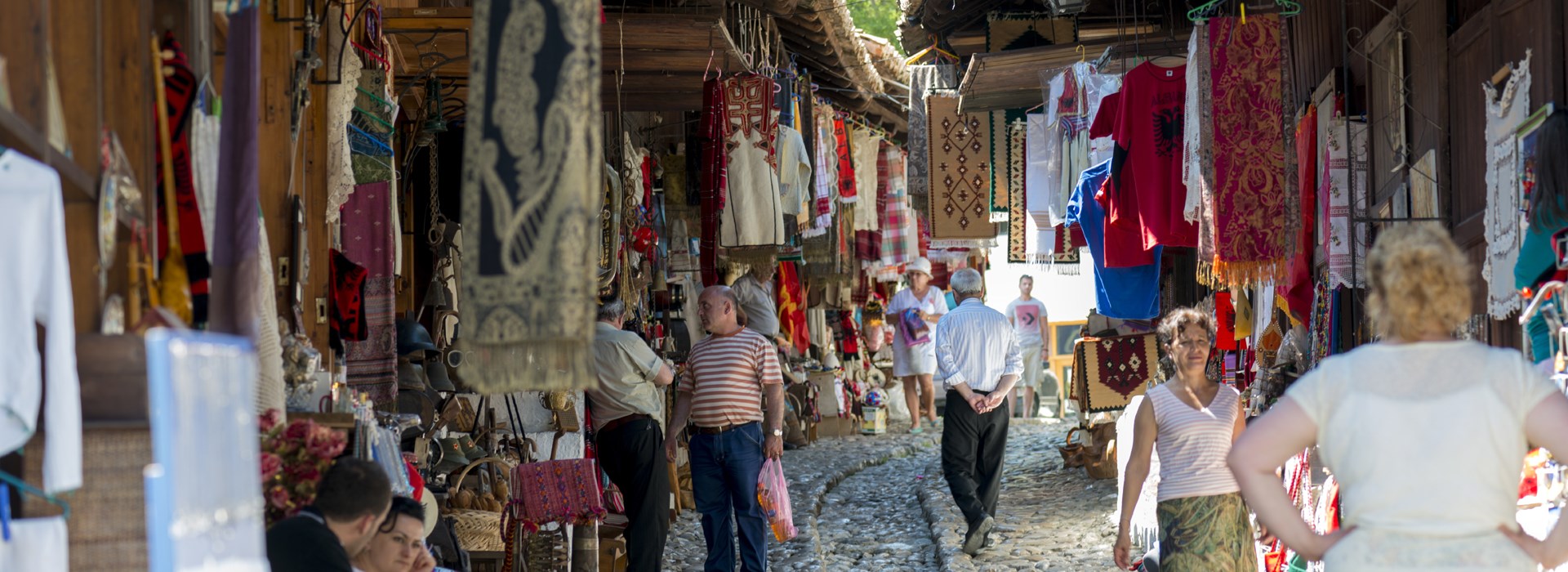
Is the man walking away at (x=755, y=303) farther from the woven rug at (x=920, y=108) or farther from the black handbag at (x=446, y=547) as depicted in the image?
the black handbag at (x=446, y=547)

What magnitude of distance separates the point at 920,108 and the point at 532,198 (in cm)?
1101

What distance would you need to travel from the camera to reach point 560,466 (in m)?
7.82

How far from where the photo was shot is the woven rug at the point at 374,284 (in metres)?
6.79

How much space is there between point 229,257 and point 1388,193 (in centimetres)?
559

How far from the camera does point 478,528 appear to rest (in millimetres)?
7871

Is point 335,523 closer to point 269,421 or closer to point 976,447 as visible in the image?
point 269,421

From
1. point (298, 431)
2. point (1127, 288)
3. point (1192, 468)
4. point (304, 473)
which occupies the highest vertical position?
point (1127, 288)

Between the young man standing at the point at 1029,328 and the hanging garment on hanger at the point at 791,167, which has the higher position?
the hanging garment on hanger at the point at 791,167

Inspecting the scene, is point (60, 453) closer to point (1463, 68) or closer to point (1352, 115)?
point (1463, 68)

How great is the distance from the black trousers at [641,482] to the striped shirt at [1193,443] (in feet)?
10.3

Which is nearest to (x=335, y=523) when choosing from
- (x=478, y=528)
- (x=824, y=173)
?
(x=478, y=528)

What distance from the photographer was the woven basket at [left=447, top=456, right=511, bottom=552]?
7.80 meters

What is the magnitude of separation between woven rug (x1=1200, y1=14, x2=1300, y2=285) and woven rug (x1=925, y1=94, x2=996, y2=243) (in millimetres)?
6424

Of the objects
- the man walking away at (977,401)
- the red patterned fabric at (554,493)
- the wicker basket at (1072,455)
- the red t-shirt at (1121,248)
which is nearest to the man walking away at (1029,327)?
the wicker basket at (1072,455)
